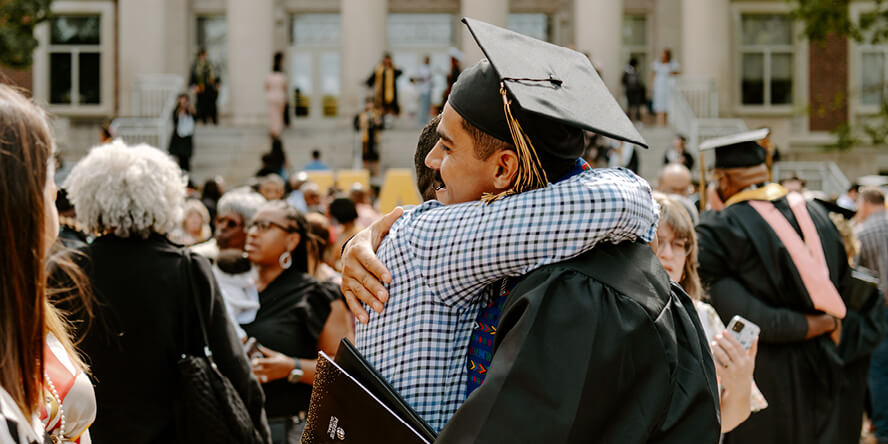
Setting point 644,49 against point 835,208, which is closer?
point 835,208

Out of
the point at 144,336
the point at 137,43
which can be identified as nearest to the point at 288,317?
the point at 144,336

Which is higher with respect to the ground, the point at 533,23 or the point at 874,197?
the point at 533,23

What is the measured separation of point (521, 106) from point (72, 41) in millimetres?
29936

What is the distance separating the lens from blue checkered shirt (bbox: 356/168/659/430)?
171cm

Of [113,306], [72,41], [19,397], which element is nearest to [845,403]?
[113,306]

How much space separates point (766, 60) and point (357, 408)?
30111 mm

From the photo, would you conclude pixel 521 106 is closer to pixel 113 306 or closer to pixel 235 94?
pixel 113 306

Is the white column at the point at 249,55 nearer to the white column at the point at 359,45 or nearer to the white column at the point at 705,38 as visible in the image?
the white column at the point at 359,45

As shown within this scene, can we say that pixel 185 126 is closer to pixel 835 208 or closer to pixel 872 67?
pixel 835 208

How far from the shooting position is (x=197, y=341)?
12.2ft

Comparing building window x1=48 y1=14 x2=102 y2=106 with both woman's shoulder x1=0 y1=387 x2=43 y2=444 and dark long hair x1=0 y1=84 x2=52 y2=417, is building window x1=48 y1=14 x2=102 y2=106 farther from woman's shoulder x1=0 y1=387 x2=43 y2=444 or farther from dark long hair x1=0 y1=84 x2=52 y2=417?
woman's shoulder x1=0 y1=387 x2=43 y2=444

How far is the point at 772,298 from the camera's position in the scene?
4820mm

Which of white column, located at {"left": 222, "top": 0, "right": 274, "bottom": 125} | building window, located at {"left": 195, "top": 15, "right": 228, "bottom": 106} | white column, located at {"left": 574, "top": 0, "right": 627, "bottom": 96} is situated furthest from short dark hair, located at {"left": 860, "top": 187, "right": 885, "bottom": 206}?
building window, located at {"left": 195, "top": 15, "right": 228, "bottom": 106}

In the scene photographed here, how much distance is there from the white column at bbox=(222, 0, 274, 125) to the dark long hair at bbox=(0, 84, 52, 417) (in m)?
23.5
